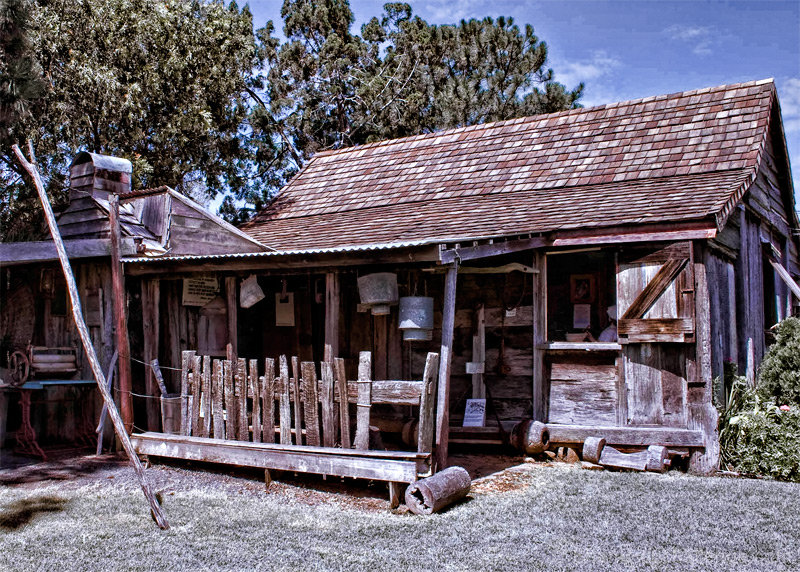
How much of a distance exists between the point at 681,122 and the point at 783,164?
8.65 ft

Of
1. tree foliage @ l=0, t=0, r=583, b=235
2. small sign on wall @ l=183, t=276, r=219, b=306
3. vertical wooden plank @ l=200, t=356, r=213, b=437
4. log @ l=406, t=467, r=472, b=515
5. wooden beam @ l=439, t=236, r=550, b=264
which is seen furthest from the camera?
tree foliage @ l=0, t=0, r=583, b=235

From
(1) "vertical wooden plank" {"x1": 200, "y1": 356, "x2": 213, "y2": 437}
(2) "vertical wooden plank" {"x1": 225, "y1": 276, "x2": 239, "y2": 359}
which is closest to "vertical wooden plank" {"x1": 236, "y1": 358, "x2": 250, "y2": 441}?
(1) "vertical wooden plank" {"x1": 200, "y1": 356, "x2": 213, "y2": 437}

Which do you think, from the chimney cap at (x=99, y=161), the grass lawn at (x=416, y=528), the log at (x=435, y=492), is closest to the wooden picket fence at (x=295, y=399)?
the log at (x=435, y=492)

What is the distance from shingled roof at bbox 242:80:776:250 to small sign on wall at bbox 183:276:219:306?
1.32 m

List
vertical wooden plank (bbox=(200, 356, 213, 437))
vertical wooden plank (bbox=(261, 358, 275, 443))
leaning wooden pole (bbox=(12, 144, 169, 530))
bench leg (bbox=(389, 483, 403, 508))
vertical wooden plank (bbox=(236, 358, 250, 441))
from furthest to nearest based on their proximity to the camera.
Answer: vertical wooden plank (bbox=(200, 356, 213, 437))
vertical wooden plank (bbox=(236, 358, 250, 441))
vertical wooden plank (bbox=(261, 358, 275, 443))
bench leg (bbox=(389, 483, 403, 508))
leaning wooden pole (bbox=(12, 144, 169, 530))

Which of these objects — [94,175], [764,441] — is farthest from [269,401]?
[94,175]

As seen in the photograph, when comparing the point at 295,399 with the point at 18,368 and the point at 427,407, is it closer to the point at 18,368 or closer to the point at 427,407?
the point at 427,407

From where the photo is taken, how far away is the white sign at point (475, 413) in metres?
9.18

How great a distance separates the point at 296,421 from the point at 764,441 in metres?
4.88

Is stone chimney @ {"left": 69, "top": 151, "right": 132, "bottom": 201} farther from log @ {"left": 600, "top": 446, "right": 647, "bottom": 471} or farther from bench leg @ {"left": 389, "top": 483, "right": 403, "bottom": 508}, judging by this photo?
log @ {"left": 600, "top": 446, "right": 647, "bottom": 471}

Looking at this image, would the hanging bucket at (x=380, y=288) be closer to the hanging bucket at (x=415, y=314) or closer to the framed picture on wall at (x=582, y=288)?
the hanging bucket at (x=415, y=314)

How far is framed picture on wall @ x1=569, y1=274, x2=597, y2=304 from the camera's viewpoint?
11773 millimetres

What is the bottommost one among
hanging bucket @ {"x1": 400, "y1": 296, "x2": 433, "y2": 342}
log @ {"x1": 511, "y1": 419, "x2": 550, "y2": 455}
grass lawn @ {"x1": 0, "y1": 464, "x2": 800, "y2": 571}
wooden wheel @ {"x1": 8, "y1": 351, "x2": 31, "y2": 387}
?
grass lawn @ {"x1": 0, "y1": 464, "x2": 800, "y2": 571}

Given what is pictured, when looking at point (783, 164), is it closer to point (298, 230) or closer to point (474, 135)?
point (474, 135)
